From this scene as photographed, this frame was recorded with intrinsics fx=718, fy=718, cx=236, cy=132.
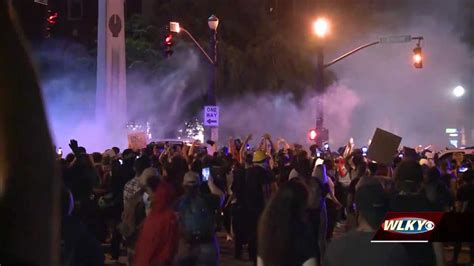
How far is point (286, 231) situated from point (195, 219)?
170 centimetres

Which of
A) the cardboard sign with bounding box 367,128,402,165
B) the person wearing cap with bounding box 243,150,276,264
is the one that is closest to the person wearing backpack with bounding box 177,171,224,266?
the person wearing cap with bounding box 243,150,276,264

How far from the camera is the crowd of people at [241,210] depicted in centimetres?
448

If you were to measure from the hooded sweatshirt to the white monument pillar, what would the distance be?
26.9m

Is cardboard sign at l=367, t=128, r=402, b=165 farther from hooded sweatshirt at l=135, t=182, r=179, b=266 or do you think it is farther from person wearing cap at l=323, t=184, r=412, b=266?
person wearing cap at l=323, t=184, r=412, b=266

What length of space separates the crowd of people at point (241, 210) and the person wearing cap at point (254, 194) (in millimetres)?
16

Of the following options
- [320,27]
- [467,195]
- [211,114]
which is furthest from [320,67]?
[467,195]

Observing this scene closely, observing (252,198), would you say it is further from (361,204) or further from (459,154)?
(459,154)

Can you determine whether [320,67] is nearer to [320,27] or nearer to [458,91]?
[320,27]

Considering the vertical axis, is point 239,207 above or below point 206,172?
below

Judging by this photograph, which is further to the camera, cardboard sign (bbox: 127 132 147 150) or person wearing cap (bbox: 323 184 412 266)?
cardboard sign (bbox: 127 132 147 150)

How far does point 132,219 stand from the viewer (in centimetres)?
802

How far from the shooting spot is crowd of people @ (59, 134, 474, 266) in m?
4.48

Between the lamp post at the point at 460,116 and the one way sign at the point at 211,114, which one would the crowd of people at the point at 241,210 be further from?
the lamp post at the point at 460,116

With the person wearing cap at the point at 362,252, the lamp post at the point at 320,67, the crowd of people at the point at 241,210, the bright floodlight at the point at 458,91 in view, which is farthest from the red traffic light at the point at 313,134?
the bright floodlight at the point at 458,91
